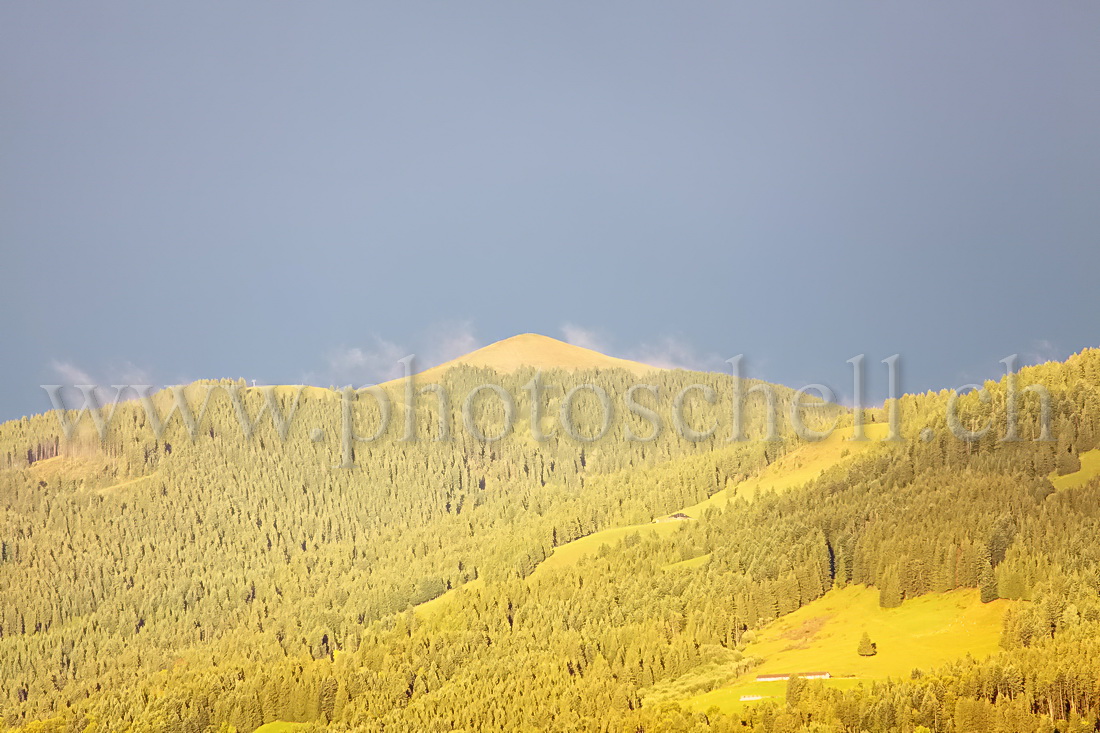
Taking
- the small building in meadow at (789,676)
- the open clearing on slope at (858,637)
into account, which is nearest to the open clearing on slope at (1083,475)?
the open clearing on slope at (858,637)

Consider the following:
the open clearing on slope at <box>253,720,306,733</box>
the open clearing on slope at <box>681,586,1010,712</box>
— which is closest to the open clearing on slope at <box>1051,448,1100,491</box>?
the open clearing on slope at <box>681,586,1010,712</box>

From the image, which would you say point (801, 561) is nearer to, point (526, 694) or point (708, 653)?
point (708, 653)

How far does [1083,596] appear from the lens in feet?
Answer: 436

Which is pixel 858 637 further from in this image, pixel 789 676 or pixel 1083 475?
pixel 1083 475

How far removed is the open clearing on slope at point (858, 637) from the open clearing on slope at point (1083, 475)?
120 ft

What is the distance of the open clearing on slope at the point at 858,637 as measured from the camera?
12962 cm

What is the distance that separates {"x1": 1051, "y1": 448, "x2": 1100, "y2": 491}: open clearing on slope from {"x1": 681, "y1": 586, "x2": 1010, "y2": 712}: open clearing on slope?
3668 cm

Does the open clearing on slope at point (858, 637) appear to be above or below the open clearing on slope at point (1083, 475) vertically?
below

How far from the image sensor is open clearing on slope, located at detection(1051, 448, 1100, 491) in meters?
173

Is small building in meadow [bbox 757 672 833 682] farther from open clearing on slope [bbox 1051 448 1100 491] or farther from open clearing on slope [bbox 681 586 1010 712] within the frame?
open clearing on slope [bbox 1051 448 1100 491]

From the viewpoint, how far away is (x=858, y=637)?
147 metres

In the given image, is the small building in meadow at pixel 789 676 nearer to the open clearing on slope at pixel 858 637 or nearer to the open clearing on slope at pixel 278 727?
the open clearing on slope at pixel 858 637

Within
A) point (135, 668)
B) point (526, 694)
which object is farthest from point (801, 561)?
point (135, 668)

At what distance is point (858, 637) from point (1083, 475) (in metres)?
58.5
